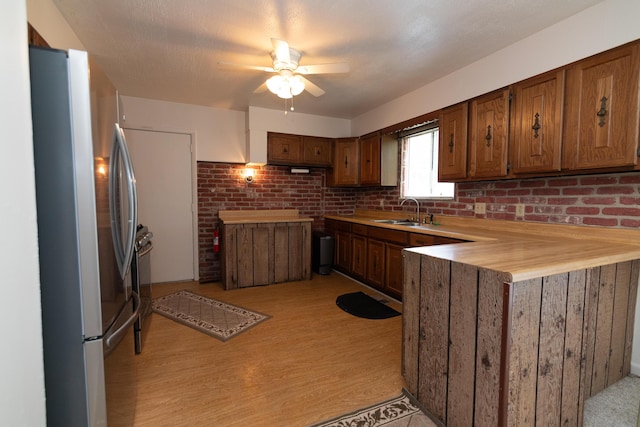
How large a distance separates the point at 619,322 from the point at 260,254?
131 inches

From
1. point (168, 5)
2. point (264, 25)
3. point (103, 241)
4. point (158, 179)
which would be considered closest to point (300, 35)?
point (264, 25)

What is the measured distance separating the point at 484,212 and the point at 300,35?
7.64 ft

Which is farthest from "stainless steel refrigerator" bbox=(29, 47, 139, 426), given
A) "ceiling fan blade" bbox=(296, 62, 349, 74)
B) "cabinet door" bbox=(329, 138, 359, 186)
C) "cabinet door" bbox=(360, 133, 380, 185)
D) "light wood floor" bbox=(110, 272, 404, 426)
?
"cabinet door" bbox=(329, 138, 359, 186)

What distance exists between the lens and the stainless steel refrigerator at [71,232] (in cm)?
103

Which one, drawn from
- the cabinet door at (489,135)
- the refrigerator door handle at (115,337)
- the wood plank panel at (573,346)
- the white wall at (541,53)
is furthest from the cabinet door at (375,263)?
the refrigerator door handle at (115,337)

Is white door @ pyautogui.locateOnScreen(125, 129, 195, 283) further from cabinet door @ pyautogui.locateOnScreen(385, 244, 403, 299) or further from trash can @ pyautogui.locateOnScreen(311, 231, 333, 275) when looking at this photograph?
cabinet door @ pyautogui.locateOnScreen(385, 244, 403, 299)

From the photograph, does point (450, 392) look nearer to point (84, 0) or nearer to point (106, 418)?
point (106, 418)

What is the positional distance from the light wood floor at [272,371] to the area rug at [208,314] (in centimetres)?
9

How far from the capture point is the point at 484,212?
9.21ft

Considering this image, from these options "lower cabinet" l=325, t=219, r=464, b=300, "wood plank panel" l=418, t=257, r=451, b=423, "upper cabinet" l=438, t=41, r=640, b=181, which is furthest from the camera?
"lower cabinet" l=325, t=219, r=464, b=300

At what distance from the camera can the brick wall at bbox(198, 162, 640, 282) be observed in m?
1.95

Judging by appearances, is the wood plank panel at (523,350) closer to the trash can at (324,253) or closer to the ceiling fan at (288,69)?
the ceiling fan at (288,69)

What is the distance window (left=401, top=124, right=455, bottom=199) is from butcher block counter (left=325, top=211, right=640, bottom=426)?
176 cm

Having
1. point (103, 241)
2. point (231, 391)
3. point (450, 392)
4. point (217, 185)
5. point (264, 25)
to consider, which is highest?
point (264, 25)
